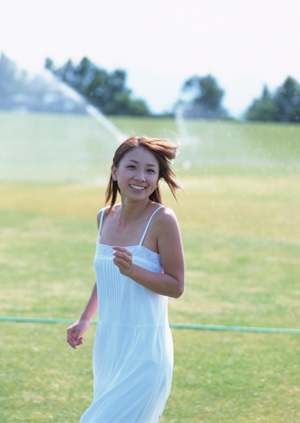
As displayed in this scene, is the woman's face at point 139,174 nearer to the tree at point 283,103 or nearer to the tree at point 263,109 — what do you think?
the tree at point 283,103

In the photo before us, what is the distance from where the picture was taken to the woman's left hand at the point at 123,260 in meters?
2.31

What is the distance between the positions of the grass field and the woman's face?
30 cm

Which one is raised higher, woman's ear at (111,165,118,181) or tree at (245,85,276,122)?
tree at (245,85,276,122)

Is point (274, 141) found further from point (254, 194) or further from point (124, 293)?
point (124, 293)

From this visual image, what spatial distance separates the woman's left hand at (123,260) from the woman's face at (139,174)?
238 millimetres

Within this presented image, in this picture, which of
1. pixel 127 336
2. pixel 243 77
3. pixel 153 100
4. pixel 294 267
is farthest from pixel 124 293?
pixel 153 100

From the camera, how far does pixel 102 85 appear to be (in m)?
12.0

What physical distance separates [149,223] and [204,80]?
826 centimetres

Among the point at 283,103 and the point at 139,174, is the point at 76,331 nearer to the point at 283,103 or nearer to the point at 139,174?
the point at 139,174

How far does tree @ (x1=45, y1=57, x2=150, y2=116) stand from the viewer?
37.1 feet

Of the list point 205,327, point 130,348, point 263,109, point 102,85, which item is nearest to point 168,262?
point 130,348

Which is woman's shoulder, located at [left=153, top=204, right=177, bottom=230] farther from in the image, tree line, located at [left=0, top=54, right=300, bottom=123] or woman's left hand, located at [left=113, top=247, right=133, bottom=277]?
tree line, located at [left=0, top=54, right=300, bottom=123]

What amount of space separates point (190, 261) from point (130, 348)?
528 cm

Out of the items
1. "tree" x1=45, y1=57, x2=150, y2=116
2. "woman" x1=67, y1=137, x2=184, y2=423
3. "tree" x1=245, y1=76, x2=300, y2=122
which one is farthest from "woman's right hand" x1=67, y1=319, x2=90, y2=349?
"tree" x1=45, y1=57, x2=150, y2=116
